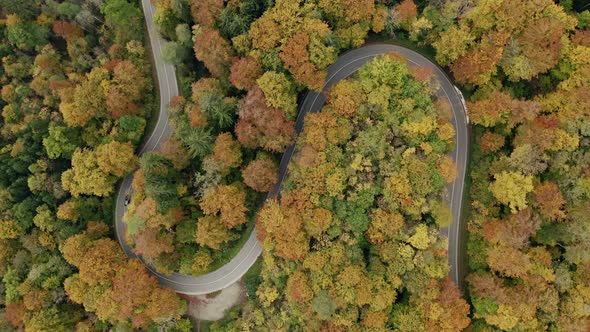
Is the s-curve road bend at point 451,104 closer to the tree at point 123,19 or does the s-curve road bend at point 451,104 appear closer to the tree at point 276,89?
the tree at point 276,89

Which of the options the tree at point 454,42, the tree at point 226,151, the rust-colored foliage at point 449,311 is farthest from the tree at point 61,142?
the rust-colored foliage at point 449,311

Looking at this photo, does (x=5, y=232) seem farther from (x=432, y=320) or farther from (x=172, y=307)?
(x=432, y=320)

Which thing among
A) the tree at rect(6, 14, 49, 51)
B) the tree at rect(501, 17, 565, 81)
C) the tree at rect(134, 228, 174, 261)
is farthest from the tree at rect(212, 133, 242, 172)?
the tree at rect(501, 17, 565, 81)

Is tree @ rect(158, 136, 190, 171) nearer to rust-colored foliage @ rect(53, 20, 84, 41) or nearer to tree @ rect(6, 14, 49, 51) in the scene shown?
rust-colored foliage @ rect(53, 20, 84, 41)

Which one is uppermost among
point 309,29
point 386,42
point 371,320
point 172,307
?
point 309,29

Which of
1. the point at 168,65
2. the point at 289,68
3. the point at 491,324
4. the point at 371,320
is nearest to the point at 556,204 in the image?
the point at 491,324

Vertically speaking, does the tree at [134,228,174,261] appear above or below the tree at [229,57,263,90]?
below
